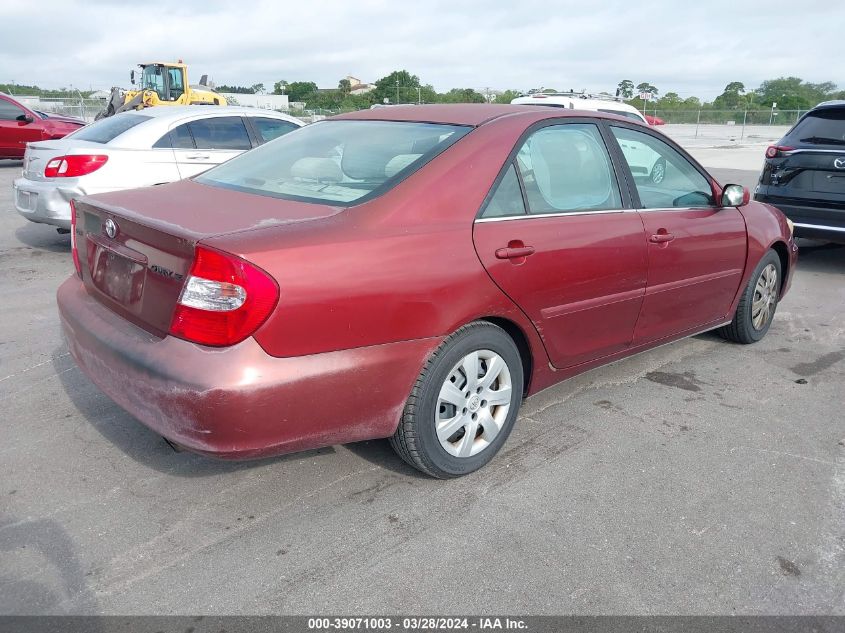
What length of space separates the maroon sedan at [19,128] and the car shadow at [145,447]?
1306cm

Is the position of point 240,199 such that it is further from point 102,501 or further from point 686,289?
point 686,289

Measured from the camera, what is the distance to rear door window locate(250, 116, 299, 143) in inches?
324

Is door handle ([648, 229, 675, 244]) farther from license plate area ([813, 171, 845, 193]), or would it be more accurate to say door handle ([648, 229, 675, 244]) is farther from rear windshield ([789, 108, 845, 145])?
rear windshield ([789, 108, 845, 145])

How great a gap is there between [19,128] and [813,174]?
47.9 feet

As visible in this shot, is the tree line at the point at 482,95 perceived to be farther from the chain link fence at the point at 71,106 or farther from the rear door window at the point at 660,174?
the rear door window at the point at 660,174

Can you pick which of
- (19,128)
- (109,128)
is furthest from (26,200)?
(19,128)

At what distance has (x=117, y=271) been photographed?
2994mm

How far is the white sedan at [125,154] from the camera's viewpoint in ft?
23.0

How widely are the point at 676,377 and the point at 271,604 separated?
299 centimetres

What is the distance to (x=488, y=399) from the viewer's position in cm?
320

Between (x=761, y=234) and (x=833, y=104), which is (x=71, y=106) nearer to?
(x=833, y=104)

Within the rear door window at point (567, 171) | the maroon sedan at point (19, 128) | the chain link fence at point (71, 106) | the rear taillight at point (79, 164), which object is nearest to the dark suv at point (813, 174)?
the rear door window at point (567, 171)

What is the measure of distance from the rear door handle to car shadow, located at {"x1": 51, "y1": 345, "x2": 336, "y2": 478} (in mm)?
2008

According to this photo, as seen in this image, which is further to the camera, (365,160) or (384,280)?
(365,160)
